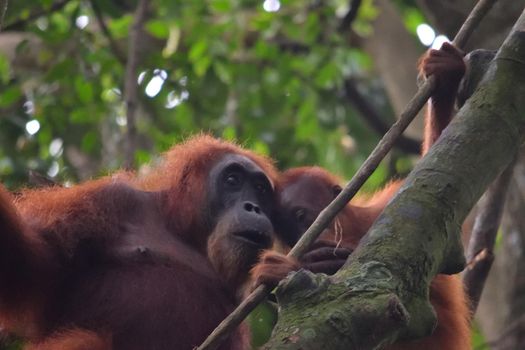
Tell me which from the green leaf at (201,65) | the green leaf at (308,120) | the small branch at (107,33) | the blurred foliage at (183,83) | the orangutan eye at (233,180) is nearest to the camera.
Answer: the orangutan eye at (233,180)

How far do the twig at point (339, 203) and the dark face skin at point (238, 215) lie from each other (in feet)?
3.33

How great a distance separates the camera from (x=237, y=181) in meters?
4.92

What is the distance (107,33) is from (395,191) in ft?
→ 11.7

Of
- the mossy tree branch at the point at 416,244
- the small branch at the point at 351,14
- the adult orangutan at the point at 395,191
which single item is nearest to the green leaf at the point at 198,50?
the small branch at the point at 351,14

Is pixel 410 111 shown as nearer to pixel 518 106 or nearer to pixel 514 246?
pixel 518 106

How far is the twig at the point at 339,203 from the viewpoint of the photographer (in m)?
3.05

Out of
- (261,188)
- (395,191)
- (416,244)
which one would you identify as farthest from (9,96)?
(416,244)

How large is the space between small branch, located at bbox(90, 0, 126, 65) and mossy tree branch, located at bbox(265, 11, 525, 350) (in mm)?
4091

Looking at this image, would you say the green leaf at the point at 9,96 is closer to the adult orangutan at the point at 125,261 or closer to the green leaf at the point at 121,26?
the green leaf at the point at 121,26

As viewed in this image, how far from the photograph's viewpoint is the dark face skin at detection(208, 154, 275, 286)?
14.8 feet

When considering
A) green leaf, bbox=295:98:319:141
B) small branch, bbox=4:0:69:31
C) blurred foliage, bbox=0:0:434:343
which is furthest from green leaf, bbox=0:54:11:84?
green leaf, bbox=295:98:319:141

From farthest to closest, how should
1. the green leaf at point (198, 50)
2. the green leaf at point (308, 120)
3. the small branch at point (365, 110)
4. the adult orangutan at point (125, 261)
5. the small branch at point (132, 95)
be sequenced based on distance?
the green leaf at point (308, 120), the small branch at point (365, 110), the green leaf at point (198, 50), the small branch at point (132, 95), the adult orangutan at point (125, 261)

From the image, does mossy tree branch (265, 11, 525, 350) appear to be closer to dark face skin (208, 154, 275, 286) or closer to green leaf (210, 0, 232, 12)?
dark face skin (208, 154, 275, 286)

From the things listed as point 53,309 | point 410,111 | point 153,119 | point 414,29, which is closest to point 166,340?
point 53,309
